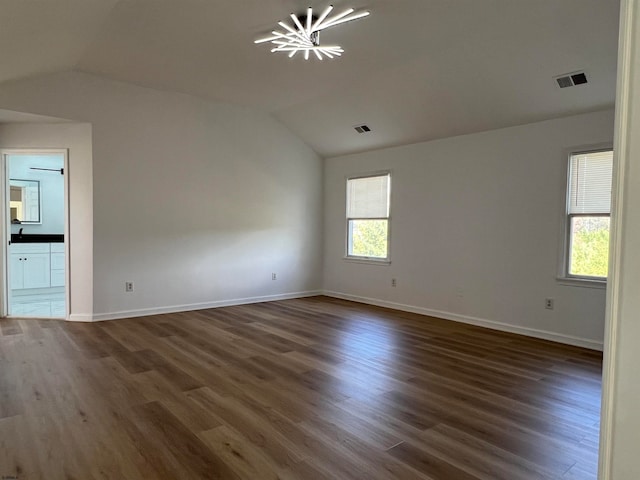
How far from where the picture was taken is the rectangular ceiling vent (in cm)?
379

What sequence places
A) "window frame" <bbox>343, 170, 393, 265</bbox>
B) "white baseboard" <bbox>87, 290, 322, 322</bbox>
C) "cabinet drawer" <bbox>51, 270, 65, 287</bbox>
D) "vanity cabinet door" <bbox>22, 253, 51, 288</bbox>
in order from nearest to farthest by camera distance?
1. "white baseboard" <bbox>87, 290, 322, 322</bbox>
2. "window frame" <bbox>343, 170, 393, 265</bbox>
3. "vanity cabinet door" <bbox>22, 253, 51, 288</bbox>
4. "cabinet drawer" <bbox>51, 270, 65, 287</bbox>

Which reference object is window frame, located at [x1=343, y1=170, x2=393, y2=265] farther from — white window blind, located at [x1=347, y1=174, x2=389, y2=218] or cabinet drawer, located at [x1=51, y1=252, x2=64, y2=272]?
cabinet drawer, located at [x1=51, y1=252, x2=64, y2=272]

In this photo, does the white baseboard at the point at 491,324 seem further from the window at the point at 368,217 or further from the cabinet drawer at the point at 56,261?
the cabinet drawer at the point at 56,261

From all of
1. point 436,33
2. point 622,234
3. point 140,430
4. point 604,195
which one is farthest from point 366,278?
point 622,234

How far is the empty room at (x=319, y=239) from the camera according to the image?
7.22 ft

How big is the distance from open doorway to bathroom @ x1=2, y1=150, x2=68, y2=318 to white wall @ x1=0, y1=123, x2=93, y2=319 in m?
1.05

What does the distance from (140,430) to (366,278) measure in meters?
4.61

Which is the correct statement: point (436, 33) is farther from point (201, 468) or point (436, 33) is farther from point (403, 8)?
point (201, 468)

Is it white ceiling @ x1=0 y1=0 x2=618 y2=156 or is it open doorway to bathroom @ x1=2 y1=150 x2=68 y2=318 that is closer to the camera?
white ceiling @ x1=0 y1=0 x2=618 y2=156

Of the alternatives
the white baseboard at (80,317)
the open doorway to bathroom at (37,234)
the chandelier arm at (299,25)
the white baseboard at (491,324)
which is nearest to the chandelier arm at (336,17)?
the chandelier arm at (299,25)

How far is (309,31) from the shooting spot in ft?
11.2

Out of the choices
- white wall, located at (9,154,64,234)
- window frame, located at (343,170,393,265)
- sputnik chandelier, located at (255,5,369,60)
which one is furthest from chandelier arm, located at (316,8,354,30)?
white wall, located at (9,154,64,234)

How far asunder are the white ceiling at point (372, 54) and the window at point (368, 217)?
100cm

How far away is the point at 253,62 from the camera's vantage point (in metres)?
4.47
